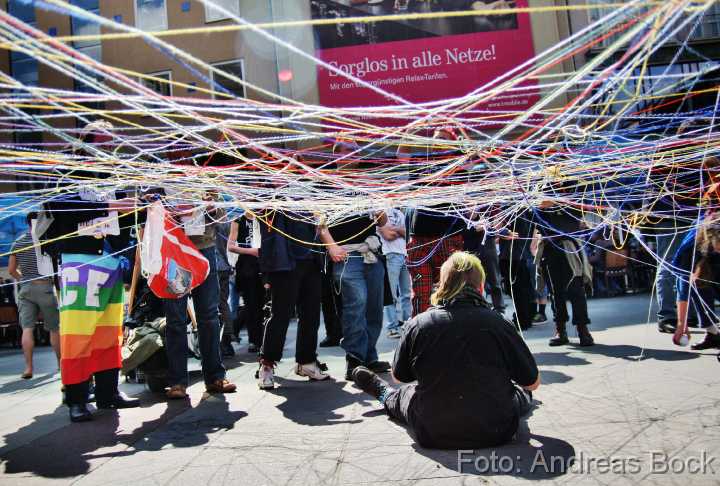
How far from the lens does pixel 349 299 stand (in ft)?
13.8

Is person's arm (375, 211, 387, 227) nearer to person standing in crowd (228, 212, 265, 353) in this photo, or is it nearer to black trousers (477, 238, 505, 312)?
person standing in crowd (228, 212, 265, 353)

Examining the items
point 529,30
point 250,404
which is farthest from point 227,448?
point 529,30

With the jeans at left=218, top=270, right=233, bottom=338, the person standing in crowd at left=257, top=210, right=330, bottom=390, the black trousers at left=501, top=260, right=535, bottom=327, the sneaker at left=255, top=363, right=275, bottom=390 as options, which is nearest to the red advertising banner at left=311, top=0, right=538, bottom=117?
the black trousers at left=501, top=260, right=535, bottom=327

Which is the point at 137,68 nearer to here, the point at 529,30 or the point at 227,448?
the point at 529,30

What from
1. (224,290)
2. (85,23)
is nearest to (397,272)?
(224,290)

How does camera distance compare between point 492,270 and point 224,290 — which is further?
point 492,270

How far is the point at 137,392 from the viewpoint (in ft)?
14.3

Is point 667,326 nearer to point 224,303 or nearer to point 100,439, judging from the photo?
point 224,303

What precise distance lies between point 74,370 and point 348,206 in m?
1.91

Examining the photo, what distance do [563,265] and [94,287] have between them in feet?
12.3

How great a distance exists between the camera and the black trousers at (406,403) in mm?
2658

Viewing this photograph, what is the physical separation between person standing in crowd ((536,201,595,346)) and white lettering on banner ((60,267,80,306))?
3.61m

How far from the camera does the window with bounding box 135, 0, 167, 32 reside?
14.5m

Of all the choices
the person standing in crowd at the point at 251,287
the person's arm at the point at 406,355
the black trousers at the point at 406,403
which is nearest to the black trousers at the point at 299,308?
the black trousers at the point at 406,403
